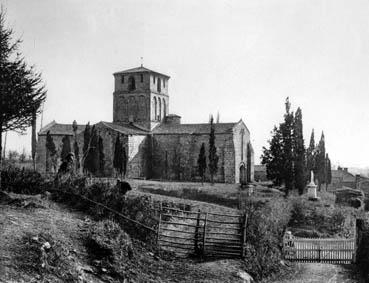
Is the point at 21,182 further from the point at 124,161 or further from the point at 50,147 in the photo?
the point at 50,147

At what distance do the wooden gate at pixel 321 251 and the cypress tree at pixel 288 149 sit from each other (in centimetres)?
1664

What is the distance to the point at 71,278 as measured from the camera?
8.83 m

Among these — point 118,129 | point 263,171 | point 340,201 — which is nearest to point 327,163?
point 263,171

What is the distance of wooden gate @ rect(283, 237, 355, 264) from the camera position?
17391 mm

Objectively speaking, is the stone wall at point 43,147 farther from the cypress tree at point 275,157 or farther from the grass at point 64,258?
the grass at point 64,258

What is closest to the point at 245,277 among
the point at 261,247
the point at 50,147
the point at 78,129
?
the point at 261,247

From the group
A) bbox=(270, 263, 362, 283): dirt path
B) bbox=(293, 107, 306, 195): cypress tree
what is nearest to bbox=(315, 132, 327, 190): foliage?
bbox=(293, 107, 306, 195): cypress tree

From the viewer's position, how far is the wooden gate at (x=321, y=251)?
1739cm

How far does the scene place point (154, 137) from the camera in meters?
53.0

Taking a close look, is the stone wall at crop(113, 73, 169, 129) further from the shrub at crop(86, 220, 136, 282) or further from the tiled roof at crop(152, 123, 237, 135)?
the shrub at crop(86, 220, 136, 282)

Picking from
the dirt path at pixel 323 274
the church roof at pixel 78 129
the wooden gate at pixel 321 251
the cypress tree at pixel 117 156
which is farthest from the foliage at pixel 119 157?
the dirt path at pixel 323 274

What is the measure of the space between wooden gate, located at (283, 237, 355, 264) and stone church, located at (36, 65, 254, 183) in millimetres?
30755

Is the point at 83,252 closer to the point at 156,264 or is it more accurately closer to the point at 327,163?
the point at 156,264

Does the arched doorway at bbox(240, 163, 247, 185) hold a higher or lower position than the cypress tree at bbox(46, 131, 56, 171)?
lower
